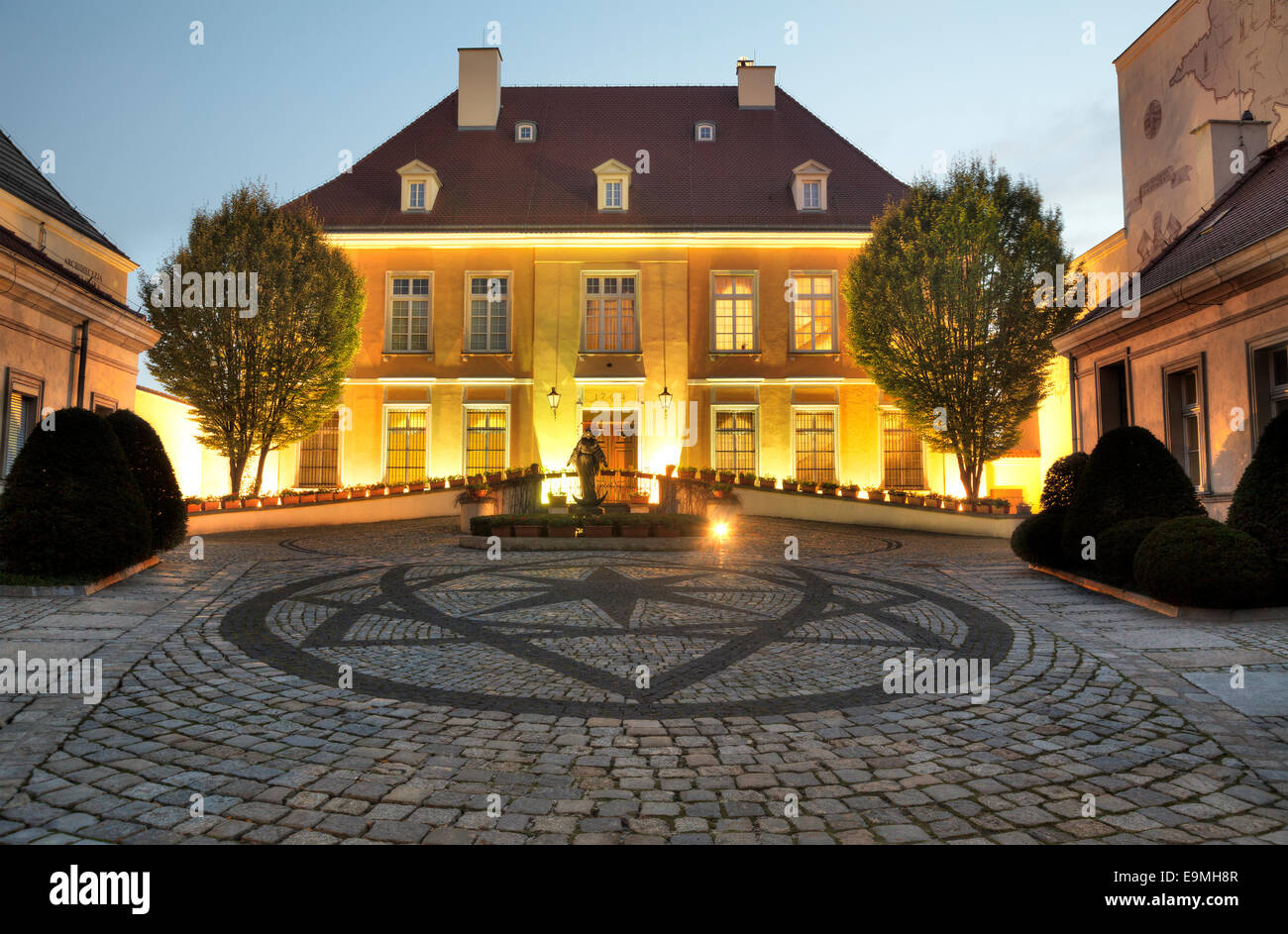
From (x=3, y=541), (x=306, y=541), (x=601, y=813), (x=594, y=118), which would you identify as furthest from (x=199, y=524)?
(x=594, y=118)

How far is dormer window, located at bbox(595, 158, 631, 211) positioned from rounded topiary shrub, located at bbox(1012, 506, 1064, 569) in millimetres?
18755

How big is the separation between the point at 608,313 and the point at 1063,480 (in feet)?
54.9

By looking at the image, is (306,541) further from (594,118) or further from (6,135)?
(594,118)

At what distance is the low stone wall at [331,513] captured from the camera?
17.8m

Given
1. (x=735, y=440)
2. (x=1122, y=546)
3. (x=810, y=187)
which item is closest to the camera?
(x=1122, y=546)

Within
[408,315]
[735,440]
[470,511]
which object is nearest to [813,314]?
[735,440]

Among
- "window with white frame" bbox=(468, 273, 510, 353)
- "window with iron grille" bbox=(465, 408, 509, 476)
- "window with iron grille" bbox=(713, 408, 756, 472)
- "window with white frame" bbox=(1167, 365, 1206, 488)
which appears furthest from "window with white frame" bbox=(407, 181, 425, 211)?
"window with white frame" bbox=(1167, 365, 1206, 488)

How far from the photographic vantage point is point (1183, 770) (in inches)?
152

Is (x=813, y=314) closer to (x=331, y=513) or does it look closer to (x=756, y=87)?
(x=756, y=87)

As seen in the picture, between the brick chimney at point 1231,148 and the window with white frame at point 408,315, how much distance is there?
71.1ft

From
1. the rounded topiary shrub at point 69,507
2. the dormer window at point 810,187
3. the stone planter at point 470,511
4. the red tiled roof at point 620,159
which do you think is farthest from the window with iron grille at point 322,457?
the dormer window at point 810,187

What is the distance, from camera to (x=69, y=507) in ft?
28.4

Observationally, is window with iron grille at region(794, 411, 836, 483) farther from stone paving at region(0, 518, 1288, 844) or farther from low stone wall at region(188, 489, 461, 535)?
stone paving at region(0, 518, 1288, 844)

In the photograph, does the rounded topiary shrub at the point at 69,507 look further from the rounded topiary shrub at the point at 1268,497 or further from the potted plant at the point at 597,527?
the rounded topiary shrub at the point at 1268,497
